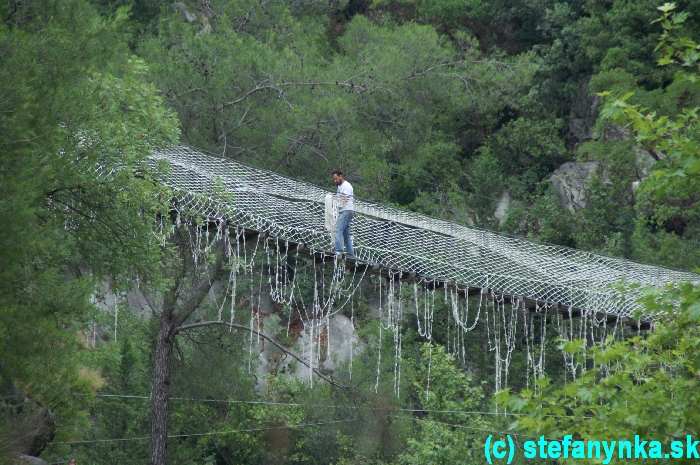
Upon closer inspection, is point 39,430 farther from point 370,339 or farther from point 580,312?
point 370,339

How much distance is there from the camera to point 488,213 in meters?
20.1

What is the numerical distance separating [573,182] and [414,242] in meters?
9.61

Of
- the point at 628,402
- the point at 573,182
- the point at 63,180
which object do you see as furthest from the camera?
the point at 573,182

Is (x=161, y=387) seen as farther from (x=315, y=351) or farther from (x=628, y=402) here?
(x=628, y=402)

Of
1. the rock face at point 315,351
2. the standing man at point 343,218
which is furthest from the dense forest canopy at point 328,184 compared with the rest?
the standing man at point 343,218

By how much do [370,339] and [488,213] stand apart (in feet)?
11.1

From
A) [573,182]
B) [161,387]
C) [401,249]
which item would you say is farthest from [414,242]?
[573,182]

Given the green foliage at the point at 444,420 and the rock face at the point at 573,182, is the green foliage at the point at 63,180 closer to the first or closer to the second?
the green foliage at the point at 444,420

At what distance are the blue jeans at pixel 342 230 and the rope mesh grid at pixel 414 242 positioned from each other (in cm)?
12

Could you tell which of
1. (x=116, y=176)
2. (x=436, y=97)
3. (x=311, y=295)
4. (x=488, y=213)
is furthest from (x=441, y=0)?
(x=116, y=176)

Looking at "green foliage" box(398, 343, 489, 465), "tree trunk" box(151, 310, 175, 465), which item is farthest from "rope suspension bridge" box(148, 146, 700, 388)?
"green foliage" box(398, 343, 489, 465)

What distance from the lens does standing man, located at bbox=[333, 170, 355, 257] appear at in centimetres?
1049

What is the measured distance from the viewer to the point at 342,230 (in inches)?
415

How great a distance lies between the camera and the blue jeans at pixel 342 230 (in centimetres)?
1048
